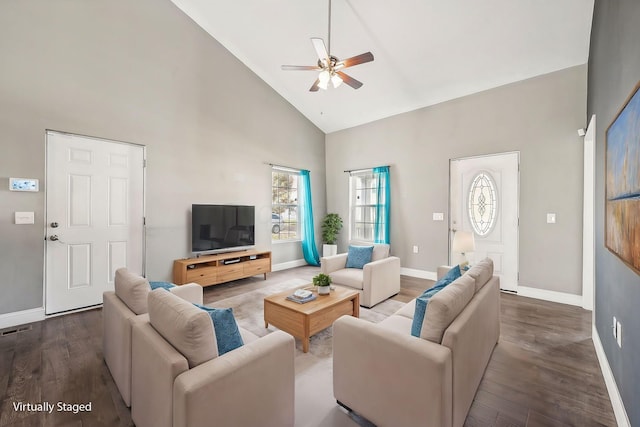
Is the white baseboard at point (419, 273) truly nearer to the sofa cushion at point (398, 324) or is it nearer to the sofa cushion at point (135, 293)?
the sofa cushion at point (398, 324)

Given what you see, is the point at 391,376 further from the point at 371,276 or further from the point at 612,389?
the point at 371,276

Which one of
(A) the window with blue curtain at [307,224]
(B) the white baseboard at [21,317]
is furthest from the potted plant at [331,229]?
(B) the white baseboard at [21,317]

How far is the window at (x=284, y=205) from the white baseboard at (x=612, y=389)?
190 inches

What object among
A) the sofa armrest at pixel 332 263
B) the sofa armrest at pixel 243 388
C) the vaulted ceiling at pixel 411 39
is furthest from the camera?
the sofa armrest at pixel 332 263

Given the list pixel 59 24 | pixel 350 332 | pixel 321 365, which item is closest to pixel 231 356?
pixel 350 332

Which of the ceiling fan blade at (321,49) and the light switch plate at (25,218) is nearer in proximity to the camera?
the ceiling fan blade at (321,49)

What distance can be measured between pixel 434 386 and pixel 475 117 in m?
4.42

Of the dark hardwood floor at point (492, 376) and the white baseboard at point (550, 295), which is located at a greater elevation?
the white baseboard at point (550, 295)

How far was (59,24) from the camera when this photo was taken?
10.6 feet

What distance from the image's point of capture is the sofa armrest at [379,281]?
3475mm

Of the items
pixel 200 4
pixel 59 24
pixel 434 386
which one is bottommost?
pixel 434 386

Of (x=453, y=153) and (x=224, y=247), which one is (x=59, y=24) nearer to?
(x=224, y=247)

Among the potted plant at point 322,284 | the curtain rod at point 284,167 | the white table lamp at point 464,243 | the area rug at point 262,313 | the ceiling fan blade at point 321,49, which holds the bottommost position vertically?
the area rug at point 262,313

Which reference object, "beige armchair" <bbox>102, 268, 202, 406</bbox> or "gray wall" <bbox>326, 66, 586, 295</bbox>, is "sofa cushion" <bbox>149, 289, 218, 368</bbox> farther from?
"gray wall" <bbox>326, 66, 586, 295</bbox>
